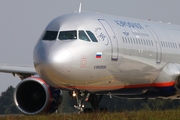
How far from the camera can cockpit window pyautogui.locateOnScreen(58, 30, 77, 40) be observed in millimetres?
24484

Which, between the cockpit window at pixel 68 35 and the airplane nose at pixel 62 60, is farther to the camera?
the cockpit window at pixel 68 35

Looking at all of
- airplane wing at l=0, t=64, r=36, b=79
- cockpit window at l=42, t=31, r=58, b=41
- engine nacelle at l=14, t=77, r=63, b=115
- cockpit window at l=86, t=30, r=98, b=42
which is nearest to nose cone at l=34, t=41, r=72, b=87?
cockpit window at l=42, t=31, r=58, b=41

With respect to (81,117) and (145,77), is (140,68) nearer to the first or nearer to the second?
(145,77)

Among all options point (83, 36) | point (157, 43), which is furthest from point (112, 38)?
point (157, 43)

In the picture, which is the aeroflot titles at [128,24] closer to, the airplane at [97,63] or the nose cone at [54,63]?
the airplane at [97,63]

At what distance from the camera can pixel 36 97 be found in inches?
1099

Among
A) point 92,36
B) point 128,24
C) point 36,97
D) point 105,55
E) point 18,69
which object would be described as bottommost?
point 36,97

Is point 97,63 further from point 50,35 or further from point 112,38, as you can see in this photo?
point 50,35

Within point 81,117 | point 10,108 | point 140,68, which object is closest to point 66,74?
point 81,117

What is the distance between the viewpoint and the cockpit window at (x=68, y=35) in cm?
2448

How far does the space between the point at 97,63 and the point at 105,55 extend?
1.95 ft

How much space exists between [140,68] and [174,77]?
199 centimetres

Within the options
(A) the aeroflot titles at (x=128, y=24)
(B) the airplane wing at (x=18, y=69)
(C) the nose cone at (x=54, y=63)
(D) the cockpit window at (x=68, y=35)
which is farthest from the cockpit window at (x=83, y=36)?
(B) the airplane wing at (x=18, y=69)

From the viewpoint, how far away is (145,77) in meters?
27.9
